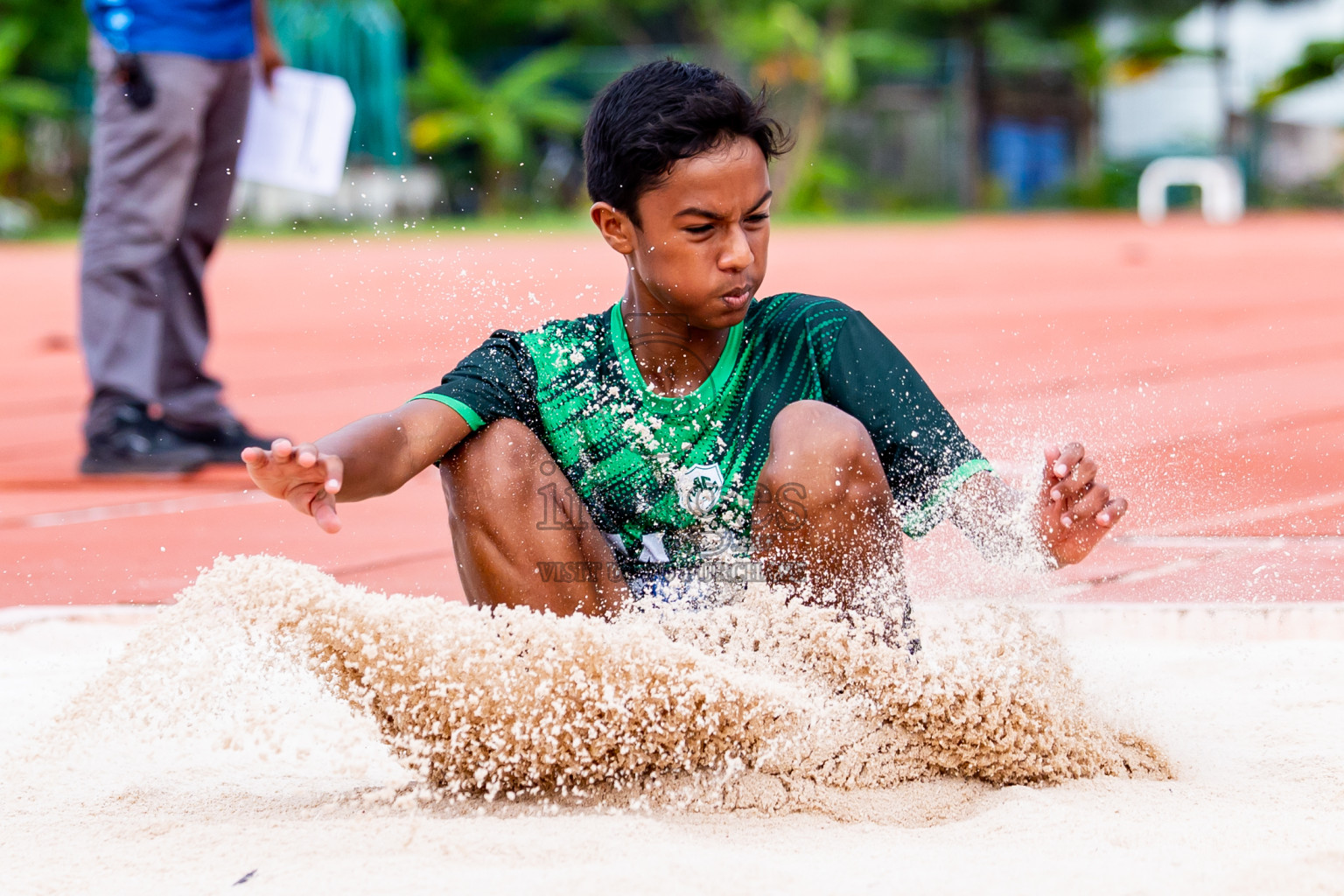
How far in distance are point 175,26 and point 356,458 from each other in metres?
2.77

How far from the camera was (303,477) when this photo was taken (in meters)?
1.84

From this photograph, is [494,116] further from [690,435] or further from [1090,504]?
[1090,504]

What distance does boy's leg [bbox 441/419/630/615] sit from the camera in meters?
2.01

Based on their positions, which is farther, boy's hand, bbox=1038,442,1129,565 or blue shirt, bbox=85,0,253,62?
blue shirt, bbox=85,0,253,62

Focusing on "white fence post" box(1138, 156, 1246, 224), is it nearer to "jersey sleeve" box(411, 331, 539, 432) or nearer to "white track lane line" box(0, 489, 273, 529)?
"white track lane line" box(0, 489, 273, 529)

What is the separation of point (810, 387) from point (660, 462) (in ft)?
0.79

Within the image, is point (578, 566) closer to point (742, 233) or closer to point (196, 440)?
point (742, 233)

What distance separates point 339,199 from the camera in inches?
766

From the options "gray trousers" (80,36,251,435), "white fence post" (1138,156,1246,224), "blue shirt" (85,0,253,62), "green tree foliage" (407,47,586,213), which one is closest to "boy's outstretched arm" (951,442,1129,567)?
"gray trousers" (80,36,251,435)

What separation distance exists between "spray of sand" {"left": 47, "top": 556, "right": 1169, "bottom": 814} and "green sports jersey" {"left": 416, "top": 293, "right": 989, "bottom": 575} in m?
0.20

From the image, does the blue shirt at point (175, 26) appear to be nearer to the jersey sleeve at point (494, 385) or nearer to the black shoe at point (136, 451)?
the black shoe at point (136, 451)

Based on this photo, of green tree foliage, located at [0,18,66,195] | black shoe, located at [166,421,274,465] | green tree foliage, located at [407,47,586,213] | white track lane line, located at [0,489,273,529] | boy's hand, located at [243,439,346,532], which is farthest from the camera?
green tree foliage, located at [407,47,586,213]

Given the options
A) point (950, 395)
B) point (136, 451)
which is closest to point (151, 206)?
point (136, 451)

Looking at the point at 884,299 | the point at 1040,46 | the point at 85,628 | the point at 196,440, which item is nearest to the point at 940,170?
the point at 1040,46
